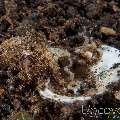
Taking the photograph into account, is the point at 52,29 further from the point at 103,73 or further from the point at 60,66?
the point at 103,73

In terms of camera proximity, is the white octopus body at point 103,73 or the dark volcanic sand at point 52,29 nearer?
the dark volcanic sand at point 52,29

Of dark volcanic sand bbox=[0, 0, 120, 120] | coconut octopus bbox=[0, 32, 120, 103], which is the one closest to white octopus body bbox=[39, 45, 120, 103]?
coconut octopus bbox=[0, 32, 120, 103]

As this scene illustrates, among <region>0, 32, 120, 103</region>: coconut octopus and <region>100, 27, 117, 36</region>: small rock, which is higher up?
<region>100, 27, 117, 36</region>: small rock

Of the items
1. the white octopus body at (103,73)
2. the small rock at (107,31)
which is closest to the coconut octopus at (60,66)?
the white octopus body at (103,73)

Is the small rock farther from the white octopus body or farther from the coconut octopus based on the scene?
the coconut octopus

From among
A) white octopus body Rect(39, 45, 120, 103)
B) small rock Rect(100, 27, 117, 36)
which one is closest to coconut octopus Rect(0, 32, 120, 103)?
white octopus body Rect(39, 45, 120, 103)

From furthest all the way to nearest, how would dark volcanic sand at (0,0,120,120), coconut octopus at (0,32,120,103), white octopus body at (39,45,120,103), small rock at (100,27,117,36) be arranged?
1. small rock at (100,27,117,36)
2. coconut octopus at (0,32,120,103)
3. white octopus body at (39,45,120,103)
4. dark volcanic sand at (0,0,120,120)

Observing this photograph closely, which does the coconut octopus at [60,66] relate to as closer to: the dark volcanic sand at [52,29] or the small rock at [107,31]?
the dark volcanic sand at [52,29]

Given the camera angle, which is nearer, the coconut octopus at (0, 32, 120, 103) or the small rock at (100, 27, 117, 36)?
the coconut octopus at (0, 32, 120, 103)

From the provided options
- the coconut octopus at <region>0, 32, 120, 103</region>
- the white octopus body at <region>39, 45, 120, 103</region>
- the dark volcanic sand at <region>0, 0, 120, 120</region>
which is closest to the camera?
the dark volcanic sand at <region>0, 0, 120, 120</region>

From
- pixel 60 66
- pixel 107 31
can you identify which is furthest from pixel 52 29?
pixel 107 31
